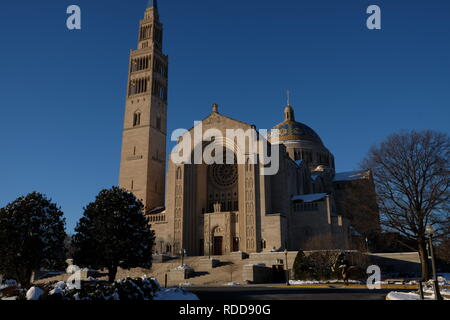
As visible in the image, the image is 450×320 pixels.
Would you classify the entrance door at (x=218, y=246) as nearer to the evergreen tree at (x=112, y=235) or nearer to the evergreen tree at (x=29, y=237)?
the evergreen tree at (x=112, y=235)

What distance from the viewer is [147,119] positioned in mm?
55000

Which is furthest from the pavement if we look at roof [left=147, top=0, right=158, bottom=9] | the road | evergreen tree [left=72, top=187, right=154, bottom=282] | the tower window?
roof [left=147, top=0, right=158, bottom=9]

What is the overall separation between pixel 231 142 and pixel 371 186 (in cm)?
2247

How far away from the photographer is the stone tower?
52875 mm

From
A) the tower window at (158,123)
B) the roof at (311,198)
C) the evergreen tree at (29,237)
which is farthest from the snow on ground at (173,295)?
the tower window at (158,123)

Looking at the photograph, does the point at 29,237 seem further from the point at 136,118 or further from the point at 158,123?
the point at 158,123

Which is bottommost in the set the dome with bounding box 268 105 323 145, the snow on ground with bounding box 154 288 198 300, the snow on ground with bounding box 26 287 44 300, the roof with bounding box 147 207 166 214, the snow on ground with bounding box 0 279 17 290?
the snow on ground with bounding box 0 279 17 290

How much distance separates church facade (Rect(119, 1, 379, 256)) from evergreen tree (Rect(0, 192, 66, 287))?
21064 mm

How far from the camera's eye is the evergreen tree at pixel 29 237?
24.3m

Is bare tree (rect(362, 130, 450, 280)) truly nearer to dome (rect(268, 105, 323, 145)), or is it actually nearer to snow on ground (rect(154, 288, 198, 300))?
snow on ground (rect(154, 288, 198, 300))

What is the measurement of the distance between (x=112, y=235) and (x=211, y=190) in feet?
83.9

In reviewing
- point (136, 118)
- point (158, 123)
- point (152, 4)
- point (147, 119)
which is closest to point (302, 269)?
point (147, 119)

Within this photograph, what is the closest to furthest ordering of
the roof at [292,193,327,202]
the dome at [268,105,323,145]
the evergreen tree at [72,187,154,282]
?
the evergreen tree at [72,187,154,282], the roof at [292,193,327,202], the dome at [268,105,323,145]
